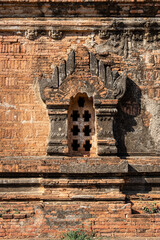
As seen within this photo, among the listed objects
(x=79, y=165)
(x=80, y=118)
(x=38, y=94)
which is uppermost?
(x=38, y=94)

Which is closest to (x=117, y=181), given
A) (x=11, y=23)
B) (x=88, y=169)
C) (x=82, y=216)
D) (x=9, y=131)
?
(x=88, y=169)

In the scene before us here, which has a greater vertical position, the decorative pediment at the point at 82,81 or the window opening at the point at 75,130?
the decorative pediment at the point at 82,81

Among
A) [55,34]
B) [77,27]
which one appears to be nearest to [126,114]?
[77,27]

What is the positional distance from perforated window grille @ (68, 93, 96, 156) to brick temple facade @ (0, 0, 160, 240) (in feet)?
0.08

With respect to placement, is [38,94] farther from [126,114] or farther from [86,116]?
[126,114]

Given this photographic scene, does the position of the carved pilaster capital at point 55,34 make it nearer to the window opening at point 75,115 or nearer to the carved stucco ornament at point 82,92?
the carved stucco ornament at point 82,92

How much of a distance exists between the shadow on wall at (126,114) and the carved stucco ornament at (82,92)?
325mm

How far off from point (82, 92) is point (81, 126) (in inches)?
34.1

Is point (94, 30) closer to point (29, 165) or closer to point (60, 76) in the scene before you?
point (60, 76)

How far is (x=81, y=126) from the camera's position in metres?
7.25

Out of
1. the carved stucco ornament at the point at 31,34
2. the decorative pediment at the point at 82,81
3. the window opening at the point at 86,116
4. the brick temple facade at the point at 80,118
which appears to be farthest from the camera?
the carved stucco ornament at the point at 31,34

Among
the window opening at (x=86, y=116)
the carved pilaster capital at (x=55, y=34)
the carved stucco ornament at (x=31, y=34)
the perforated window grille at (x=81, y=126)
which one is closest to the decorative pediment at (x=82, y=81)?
the perforated window grille at (x=81, y=126)

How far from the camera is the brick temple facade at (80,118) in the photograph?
613 cm

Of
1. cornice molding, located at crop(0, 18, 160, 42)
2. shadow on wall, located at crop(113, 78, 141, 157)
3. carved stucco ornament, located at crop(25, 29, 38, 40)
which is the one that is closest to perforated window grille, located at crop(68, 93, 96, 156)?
shadow on wall, located at crop(113, 78, 141, 157)
